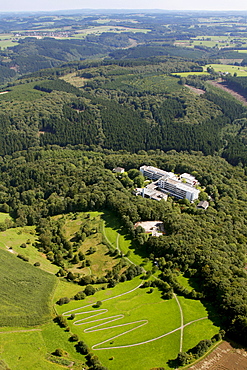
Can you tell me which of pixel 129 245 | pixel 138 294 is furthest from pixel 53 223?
pixel 138 294

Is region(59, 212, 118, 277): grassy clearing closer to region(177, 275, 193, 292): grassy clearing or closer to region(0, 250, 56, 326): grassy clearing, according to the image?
region(0, 250, 56, 326): grassy clearing

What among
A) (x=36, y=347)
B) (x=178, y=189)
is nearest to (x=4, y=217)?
(x=178, y=189)

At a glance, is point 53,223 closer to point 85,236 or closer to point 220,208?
point 85,236

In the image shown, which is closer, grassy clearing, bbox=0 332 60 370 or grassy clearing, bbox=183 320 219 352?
grassy clearing, bbox=0 332 60 370

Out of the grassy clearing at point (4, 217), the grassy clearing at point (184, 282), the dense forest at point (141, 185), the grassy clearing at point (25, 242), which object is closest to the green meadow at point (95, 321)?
the grassy clearing at point (184, 282)

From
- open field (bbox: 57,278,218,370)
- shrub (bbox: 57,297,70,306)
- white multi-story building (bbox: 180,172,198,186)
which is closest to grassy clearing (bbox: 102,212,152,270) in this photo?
open field (bbox: 57,278,218,370)

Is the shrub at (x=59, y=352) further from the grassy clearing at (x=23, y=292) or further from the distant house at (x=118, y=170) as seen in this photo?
the distant house at (x=118, y=170)
